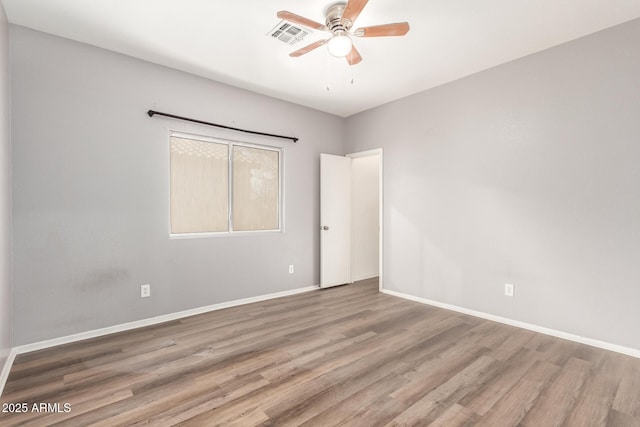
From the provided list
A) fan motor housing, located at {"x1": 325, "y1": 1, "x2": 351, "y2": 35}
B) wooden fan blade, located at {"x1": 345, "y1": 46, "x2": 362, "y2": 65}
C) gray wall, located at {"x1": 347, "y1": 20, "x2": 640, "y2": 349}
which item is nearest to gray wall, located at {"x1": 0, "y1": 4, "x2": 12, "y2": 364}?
fan motor housing, located at {"x1": 325, "y1": 1, "x2": 351, "y2": 35}

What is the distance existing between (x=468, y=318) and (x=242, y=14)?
376 cm

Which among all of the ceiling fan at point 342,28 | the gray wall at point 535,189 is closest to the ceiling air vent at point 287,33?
the ceiling fan at point 342,28

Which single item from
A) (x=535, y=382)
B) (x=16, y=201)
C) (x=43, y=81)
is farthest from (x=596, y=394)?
(x=43, y=81)

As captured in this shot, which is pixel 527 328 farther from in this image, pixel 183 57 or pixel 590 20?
pixel 183 57

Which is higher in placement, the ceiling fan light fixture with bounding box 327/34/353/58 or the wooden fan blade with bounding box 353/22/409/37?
the wooden fan blade with bounding box 353/22/409/37

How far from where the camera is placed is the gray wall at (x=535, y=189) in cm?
257

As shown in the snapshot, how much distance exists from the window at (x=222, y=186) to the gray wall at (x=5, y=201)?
129 cm

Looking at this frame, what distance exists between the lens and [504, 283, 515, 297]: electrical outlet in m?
3.21

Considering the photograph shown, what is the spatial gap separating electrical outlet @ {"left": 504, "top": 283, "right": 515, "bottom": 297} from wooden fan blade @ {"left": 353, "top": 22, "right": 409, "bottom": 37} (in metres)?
2.72

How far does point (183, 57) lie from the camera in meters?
3.11

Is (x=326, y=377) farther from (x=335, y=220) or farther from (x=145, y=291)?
(x=335, y=220)

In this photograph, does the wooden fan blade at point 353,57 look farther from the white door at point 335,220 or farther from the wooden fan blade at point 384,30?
the white door at point 335,220

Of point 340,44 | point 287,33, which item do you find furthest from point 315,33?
point 340,44

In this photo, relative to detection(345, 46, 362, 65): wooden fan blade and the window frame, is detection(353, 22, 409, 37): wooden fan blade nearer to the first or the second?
detection(345, 46, 362, 65): wooden fan blade
